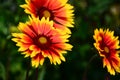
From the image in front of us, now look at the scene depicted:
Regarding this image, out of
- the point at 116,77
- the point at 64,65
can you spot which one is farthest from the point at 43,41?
the point at 64,65

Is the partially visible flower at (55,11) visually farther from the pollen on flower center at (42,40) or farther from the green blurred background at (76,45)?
the green blurred background at (76,45)

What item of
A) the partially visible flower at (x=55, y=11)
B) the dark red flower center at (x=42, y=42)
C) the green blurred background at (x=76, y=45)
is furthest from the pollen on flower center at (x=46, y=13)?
the green blurred background at (x=76, y=45)

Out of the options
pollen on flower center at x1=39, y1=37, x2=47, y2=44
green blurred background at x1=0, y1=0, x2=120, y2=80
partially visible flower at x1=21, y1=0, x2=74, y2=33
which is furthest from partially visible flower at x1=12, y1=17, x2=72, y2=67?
green blurred background at x1=0, y1=0, x2=120, y2=80

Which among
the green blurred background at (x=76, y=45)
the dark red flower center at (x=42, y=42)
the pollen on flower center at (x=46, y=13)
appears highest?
the pollen on flower center at (x=46, y=13)

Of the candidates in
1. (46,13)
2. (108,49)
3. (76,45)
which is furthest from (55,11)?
(76,45)

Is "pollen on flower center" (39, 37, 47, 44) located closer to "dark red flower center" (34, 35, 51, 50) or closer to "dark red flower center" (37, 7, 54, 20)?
"dark red flower center" (34, 35, 51, 50)
